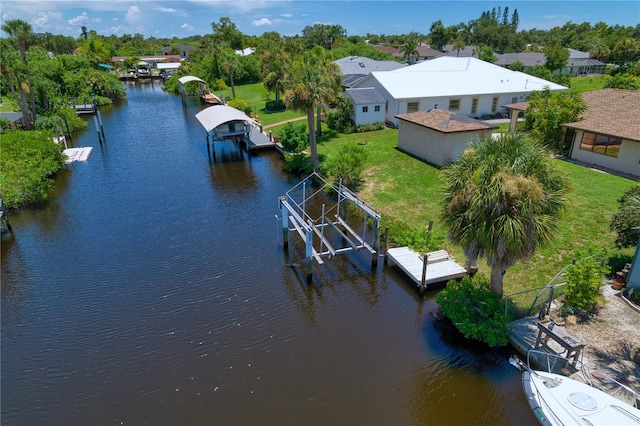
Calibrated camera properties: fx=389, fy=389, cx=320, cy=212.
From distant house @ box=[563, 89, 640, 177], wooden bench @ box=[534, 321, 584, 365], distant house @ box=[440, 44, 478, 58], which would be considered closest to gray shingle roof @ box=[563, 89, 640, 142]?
distant house @ box=[563, 89, 640, 177]

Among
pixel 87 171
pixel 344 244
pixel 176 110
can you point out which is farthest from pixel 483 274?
pixel 176 110

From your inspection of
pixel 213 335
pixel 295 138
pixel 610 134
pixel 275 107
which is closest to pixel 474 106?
pixel 610 134

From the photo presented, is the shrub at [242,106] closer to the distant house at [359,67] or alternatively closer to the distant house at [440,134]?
the distant house at [359,67]

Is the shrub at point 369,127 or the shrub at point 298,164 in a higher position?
the shrub at point 369,127

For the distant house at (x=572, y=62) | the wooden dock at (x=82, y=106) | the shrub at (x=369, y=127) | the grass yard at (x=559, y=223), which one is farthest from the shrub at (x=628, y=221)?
the distant house at (x=572, y=62)

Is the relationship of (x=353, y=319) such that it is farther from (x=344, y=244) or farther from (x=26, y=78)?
(x=26, y=78)

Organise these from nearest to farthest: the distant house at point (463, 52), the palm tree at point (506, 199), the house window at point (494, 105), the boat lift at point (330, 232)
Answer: the palm tree at point (506, 199) → the boat lift at point (330, 232) → the house window at point (494, 105) → the distant house at point (463, 52)
